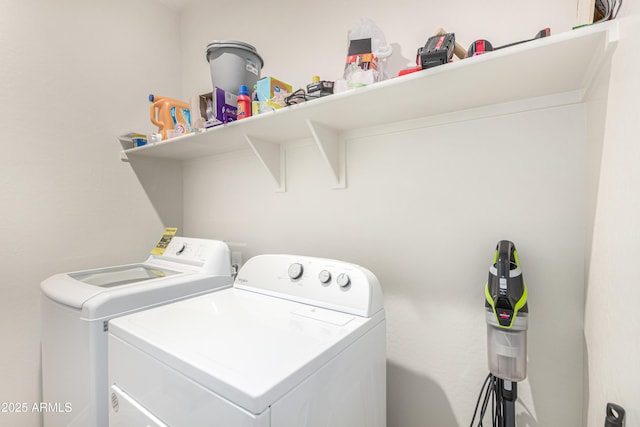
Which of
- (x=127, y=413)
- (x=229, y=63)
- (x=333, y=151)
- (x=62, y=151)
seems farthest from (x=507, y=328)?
(x=62, y=151)

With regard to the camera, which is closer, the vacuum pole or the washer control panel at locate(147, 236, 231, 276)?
the vacuum pole

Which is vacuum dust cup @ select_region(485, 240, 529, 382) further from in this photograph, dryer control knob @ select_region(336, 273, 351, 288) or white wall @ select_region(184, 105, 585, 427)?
dryer control knob @ select_region(336, 273, 351, 288)

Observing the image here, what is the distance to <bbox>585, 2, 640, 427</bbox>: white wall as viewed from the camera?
1.65 feet

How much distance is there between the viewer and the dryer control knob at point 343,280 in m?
1.05

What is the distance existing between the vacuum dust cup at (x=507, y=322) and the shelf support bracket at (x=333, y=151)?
0.77m

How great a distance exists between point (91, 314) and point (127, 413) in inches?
14.2

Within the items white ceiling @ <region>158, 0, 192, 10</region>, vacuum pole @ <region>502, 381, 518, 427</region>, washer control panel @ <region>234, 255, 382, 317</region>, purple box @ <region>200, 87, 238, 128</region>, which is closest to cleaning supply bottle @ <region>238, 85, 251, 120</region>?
purple box @ <region>200, 87, 238, 128</region>

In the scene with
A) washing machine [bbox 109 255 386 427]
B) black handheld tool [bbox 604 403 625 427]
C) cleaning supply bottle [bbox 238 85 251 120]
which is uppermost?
cleaning supply bottle [bbox 238 85 251 120]

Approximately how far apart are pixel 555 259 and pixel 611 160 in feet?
1.43

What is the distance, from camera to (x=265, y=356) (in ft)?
2.40

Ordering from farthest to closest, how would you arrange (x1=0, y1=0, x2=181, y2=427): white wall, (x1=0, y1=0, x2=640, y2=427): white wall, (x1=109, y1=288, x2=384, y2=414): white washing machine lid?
(x1=0, y1=0, x2=181, y2=427): white wall
(x1=0, y1=0, x2=640, y2=427): white wall
(x1=109, y1=288, x2=384, y2=414): white washing machine lid

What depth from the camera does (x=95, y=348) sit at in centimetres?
101

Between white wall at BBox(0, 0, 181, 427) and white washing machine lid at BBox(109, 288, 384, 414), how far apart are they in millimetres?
1061

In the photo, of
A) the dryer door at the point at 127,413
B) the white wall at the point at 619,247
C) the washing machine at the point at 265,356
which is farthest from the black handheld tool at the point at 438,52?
the dryer door at the point at 127,413
